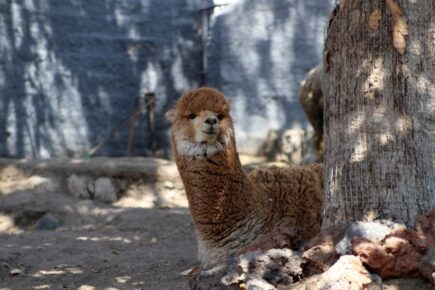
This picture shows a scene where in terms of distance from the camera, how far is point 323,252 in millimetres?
4402

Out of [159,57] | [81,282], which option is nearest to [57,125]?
[159,57]

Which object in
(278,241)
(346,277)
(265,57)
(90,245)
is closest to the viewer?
(346,277)

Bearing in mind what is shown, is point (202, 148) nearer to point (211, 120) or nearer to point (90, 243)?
point (211, 120)

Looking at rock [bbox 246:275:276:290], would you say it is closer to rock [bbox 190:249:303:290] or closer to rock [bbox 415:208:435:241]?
rock [bbox 190:249:303:290]

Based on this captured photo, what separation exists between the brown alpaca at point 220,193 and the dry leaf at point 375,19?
157cm

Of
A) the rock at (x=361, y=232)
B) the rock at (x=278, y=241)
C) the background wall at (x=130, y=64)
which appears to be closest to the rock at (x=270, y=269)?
the rock at (x=278, y=241)

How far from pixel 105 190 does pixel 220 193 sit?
6.17 metres

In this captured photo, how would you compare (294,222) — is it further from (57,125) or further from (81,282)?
(57,125)

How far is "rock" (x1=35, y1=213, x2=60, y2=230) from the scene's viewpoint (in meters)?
10.2

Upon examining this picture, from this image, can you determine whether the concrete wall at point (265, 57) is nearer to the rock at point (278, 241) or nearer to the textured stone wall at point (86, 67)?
the textured stone wall at point (86, 67)

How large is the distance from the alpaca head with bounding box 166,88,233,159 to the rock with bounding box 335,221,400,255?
1724 millimetres

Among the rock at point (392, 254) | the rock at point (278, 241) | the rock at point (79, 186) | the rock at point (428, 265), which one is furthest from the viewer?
the rock at point (79, 186)

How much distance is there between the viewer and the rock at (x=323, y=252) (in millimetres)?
4359

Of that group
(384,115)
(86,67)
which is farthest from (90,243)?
(86,67)
